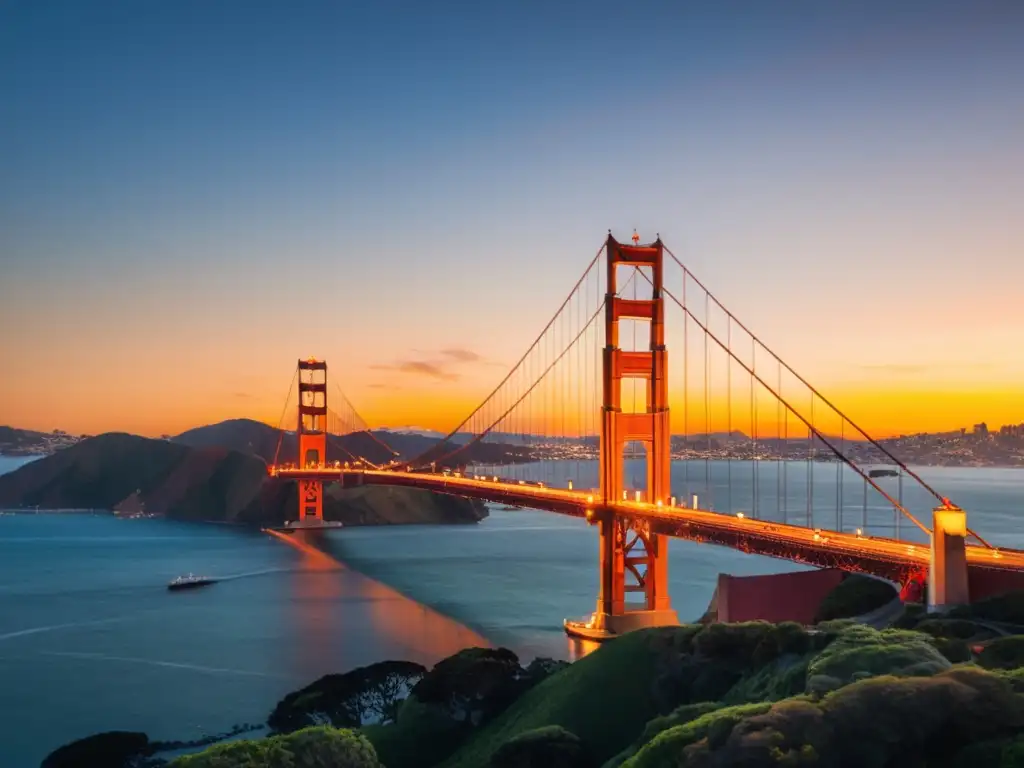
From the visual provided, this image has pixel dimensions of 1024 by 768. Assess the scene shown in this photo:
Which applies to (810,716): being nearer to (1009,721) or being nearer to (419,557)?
(1009,721)

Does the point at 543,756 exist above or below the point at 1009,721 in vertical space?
below

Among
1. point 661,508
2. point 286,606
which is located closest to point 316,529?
point 286,606

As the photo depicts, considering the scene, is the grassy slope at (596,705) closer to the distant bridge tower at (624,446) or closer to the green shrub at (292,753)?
the green shrub at (292,753)

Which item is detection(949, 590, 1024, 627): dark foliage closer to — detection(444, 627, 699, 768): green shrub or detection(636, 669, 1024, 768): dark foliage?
detection(444, 627, 699, 768): green shrub

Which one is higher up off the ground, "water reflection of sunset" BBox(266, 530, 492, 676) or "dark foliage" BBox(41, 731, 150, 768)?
"dark foliage" BBox(41, 731, 150, 768)

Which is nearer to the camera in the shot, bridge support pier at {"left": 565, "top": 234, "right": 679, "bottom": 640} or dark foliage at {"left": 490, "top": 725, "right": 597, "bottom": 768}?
dark foliage at {"left": 490, "top": 725, "right": 597, "bottom": 768}

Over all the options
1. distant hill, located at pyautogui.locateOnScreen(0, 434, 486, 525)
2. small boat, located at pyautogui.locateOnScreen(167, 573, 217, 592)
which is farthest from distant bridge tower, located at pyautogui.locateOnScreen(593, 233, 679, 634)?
distant hill, located at pyautogui.locateOnScreen(0, 434, 486, 525)

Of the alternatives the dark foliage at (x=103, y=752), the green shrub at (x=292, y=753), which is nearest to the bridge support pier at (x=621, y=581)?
the dark foliage at (x=103, y=752)
